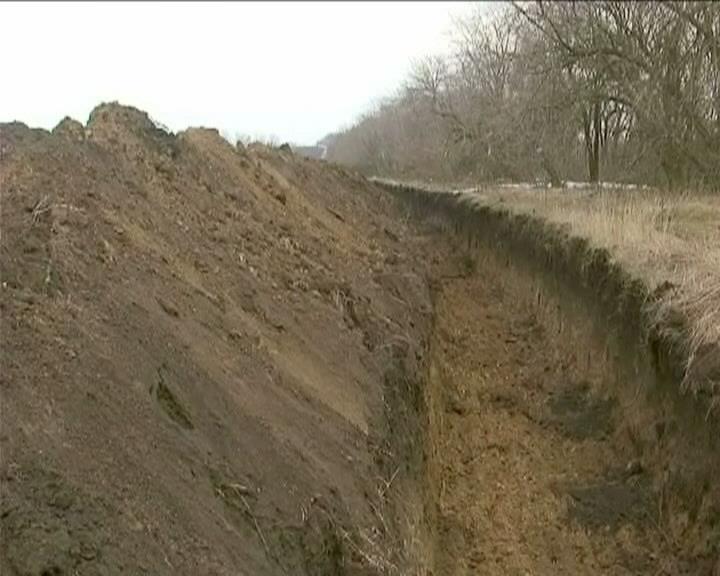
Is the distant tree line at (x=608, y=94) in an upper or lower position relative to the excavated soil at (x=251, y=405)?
upper

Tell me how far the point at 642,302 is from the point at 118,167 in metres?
4.55

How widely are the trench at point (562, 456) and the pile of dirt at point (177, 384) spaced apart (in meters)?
0.69

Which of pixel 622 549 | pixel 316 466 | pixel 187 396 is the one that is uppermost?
pixel 187 396

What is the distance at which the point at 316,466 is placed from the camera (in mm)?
5551

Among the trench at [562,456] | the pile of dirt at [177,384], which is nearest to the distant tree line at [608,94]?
the trench at [562,456]

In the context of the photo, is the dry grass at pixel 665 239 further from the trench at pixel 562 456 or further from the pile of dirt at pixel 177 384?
the pile of dirt at pixel 177 384

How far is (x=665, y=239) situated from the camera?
1040cm

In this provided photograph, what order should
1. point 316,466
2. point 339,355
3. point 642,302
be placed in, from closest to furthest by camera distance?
point 316,466 → point 339,355 → point 642,302

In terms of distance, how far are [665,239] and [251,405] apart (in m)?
6.18

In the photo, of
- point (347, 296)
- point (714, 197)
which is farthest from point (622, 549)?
point (714, 197)

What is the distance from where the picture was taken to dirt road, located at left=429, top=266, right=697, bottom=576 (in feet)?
23.7

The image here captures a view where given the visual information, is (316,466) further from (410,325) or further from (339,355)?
(410,325)

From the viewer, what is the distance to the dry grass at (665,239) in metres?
7.16

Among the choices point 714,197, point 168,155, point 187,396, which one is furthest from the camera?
point 714,197
